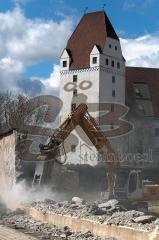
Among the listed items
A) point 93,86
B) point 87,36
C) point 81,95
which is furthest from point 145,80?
point 81,95

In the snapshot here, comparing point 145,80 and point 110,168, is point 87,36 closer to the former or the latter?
point 145,80

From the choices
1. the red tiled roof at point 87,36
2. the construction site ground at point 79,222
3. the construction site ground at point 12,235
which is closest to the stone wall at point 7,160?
the construction site ground at point 79,222

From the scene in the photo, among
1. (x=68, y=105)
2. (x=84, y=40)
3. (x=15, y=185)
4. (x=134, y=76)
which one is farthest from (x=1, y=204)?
(x=134, y=76)

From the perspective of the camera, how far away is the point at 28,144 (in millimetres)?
36188

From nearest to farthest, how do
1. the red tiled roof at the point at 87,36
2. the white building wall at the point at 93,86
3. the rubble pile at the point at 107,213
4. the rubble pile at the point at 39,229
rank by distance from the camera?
the rubble pile at the point at 107,213 < the rubble pile at the point at 39,229 < the white building wall at the point at 93,86 < the red tiled roof at the point at 87,36

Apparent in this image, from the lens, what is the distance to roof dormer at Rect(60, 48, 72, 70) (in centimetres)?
6506

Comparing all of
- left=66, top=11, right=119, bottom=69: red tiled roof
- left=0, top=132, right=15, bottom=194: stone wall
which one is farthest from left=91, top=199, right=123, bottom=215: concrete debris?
left=66, top=11, right=119, bottom=69: red tiled roof

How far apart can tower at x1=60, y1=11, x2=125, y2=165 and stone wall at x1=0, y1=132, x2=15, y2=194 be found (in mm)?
23764

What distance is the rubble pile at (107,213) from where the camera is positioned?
58.4ft

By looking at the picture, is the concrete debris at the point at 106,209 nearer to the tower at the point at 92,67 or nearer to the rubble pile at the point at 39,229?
the rubble pile at the point at 39,229

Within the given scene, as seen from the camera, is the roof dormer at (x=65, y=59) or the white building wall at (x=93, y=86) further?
the roof dormer at (x=65, y=59)

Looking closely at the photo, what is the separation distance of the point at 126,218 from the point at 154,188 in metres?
11.4

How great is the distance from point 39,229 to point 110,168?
11916 mm

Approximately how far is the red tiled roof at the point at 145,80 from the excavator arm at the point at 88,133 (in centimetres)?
3730
